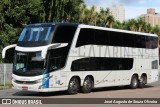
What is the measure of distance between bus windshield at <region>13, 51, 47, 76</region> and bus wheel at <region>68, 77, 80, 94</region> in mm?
2219

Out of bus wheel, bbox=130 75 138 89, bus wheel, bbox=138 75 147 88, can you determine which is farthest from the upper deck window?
bus wheel, bbox=138 75 147 88

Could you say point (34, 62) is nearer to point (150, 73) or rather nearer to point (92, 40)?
point (92, 40)

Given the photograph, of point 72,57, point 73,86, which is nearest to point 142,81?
point 73,86

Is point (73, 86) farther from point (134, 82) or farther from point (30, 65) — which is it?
point (134, 82)

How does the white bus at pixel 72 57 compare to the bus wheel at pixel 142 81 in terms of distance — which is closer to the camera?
the white bus at pixel 72 57

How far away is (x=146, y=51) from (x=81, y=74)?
806cm

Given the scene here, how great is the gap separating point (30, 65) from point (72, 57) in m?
2.49

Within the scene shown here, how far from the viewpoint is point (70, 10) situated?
143ft

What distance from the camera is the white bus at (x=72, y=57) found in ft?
71.8

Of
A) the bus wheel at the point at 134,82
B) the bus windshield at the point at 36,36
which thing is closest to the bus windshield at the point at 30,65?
the bus windshield at the point at 36,36

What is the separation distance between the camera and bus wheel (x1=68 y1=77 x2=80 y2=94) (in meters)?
23.2

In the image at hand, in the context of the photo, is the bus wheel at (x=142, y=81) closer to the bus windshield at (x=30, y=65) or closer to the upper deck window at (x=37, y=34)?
the upper deck window at (x=37, y=34)

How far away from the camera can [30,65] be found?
72.2 feet

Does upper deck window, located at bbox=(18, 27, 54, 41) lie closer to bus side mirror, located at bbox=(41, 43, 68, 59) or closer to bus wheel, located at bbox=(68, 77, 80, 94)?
bus side mirror, located at bbox=(41, 43, 68, 59)
